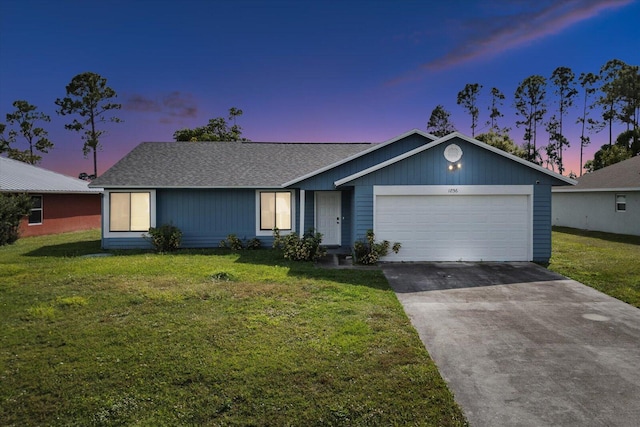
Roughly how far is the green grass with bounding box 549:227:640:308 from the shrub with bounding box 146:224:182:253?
489 inches

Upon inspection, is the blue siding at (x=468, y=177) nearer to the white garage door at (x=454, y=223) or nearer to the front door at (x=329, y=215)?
the white garage door at (x=454, y=223)

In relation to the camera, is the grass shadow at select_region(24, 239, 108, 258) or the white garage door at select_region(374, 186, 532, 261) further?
the grass shadow at select_region(24, 239, 108, 258)

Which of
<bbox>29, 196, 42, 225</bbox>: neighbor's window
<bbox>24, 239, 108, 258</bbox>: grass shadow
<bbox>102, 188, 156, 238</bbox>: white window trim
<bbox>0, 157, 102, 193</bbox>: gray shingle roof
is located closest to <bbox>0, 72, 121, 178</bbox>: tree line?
<bbox>0, 157, 102, 193</bbox>: gray shingle roof

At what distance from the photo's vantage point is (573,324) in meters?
5.92

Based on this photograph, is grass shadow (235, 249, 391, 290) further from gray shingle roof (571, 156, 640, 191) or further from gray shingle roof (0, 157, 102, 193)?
gray shingle roof (571, 156, 640, 191)

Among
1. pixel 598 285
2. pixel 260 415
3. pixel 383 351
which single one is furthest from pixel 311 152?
pixel 260 415

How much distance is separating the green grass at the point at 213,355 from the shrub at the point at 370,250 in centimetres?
216

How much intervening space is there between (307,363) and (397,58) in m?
18.4

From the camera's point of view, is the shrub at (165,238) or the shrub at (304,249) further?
the shrub at (165,238)

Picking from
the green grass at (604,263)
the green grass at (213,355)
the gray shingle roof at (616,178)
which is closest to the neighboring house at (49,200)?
the green grass at (213,355)

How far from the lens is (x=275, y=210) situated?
580 inches

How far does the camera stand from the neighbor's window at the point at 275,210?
1466cm

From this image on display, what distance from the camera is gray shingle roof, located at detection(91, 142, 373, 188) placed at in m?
14.2

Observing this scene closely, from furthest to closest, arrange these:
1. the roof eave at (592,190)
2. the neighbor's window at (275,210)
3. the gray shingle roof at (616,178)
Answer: the gray shingle roof at (616,178)
the roof eave at (592,190)
the neighbor's window at (275,210)
